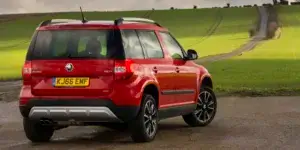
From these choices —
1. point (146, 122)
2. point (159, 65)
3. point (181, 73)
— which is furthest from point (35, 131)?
point (181, 73)

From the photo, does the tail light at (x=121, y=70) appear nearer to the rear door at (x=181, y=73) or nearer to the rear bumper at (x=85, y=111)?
the rear bumper at (x=85, y=111)

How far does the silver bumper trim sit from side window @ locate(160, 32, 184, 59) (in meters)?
2.01

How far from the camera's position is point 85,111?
984 centimetres

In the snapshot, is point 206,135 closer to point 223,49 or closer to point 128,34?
point 128,34

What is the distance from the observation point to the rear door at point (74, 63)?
9938 mm

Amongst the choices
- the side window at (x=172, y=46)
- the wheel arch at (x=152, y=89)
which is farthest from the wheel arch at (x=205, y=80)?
the wheel arch at (x=152, y=89)

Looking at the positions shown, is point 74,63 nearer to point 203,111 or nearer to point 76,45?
point 76,45

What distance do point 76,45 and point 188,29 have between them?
62.1 meters

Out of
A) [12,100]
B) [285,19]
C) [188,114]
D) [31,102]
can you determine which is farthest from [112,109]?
[285,19]

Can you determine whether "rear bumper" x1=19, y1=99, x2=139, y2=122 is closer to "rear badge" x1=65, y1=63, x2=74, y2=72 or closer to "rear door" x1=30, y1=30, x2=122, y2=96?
"rear door" x1=30, y1=30, x2=122, y2=96

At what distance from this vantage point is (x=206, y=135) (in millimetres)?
11195

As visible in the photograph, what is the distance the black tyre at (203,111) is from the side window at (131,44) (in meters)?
2.51

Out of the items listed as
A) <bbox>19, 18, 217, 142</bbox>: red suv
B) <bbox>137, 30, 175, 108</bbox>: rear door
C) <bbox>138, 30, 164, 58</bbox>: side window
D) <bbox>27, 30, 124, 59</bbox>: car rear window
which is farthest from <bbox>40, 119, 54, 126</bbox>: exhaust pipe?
<bbox>138, 30, 164, 58</bbox>: side window

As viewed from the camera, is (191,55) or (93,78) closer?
(93,78)
